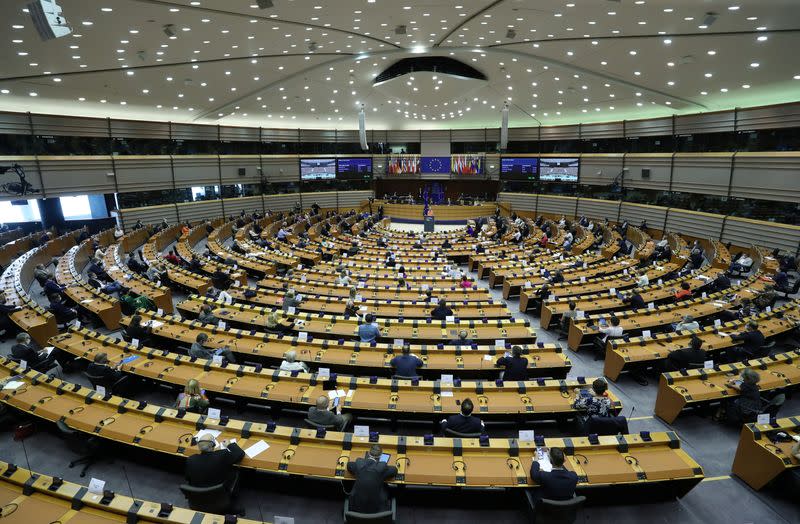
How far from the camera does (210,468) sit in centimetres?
530

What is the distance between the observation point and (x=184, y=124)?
2925 cm

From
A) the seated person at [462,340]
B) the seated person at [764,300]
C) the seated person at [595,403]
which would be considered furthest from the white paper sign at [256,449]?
the seated person at [764,300]

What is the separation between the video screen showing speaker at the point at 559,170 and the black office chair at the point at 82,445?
1344 inches

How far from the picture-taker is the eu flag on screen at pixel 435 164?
126ft

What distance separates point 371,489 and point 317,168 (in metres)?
35.4

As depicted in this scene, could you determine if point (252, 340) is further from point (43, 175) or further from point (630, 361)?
point (43, 175)

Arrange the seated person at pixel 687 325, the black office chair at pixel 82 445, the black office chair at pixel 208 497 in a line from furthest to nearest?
1. the seated person at pixel 687 325
2. the black office chair at pixel 82 445
3. the black office chair at pixel 208 497

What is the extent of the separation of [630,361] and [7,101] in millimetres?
29044

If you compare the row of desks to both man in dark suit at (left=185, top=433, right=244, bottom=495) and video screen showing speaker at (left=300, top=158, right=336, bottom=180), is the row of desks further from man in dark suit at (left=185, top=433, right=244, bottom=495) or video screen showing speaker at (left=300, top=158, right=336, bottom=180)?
video screen showing speaker at (left=300, top=158, right=336, bottom=180)

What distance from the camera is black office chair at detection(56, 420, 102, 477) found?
6.47 metres

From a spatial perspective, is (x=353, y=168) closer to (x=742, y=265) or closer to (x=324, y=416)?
(x=742, y=265)

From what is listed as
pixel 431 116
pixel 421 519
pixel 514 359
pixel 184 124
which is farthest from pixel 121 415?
pixel 431 116

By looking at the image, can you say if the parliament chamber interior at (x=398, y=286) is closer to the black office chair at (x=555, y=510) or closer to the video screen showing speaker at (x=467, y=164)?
the black office chair at (x=555, y=510)

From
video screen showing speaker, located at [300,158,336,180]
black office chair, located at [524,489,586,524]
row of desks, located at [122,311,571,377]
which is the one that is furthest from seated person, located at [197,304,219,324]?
video screen showing speaker, located at [300,158,336,180]
